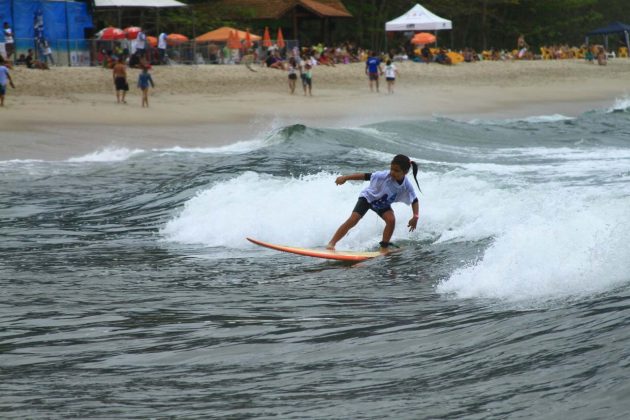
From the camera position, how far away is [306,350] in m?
7.11

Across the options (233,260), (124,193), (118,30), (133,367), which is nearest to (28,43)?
(118,30)

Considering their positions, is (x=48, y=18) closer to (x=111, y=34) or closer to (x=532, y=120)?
(x=111, y=34)

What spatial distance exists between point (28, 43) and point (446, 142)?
13.6 m

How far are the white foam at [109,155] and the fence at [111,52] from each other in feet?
29.5

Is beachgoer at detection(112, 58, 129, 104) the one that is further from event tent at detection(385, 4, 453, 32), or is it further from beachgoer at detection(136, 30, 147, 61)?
event tent at detection(385, 4, 453, 32)

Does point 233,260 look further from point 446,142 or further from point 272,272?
point 446,142

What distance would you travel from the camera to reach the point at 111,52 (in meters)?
34.0

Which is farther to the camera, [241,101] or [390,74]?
[390,74]

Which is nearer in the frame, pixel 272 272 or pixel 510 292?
pixel 510 292

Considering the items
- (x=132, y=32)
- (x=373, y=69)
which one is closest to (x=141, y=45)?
(x=132, y=32)

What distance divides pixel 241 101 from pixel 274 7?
12110 millimetres

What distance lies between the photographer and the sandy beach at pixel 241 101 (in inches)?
1030

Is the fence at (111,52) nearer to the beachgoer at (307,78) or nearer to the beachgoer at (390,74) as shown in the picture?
the beachgoer at (307,78)

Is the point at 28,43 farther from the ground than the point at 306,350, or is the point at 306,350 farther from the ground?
the point at 28,43
